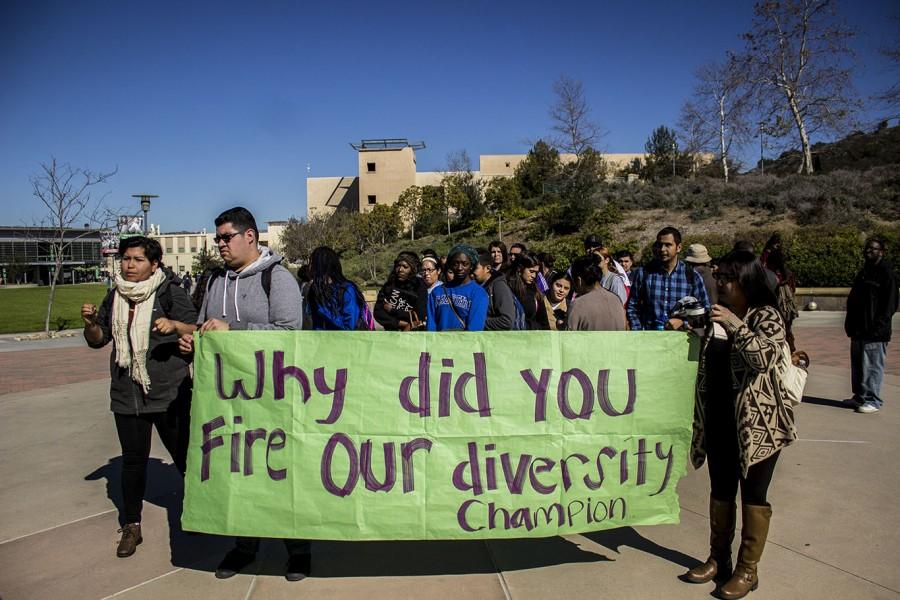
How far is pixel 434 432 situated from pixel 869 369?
222 inches

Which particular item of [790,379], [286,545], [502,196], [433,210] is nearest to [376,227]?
[433,210]

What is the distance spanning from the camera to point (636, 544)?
379 centimetres

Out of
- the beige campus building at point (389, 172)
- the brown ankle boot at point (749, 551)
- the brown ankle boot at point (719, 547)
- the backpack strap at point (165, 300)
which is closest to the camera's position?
the brown ankle boot at point (749, 551)

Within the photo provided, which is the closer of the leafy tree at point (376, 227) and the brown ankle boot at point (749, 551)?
the brown ankle boot at point (749, 551)

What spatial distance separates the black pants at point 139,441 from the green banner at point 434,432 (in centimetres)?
54

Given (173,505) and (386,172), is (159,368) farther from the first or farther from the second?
(386,172)

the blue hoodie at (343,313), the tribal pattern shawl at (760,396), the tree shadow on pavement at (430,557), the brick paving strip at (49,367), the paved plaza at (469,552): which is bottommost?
the tree shadow on pavement at (430,557)

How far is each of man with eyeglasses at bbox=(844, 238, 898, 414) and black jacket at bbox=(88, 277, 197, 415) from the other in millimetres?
6365

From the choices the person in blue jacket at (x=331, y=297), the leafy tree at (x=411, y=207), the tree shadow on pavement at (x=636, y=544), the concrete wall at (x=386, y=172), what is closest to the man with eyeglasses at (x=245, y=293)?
the person in blue jacket at (x=331, y=297)

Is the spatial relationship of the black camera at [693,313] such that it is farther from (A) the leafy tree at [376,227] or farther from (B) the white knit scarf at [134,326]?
(A) the leafy tree at [376,227]

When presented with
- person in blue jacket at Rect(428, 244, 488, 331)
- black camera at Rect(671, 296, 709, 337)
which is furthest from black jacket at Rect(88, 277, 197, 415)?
black camera at Rect(671, 296, 709, 337)

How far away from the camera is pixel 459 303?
4.56 m

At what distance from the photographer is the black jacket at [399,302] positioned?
666cm

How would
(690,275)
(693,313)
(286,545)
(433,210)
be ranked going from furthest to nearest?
(433,210), (690,275), (286,545), (693,313)
